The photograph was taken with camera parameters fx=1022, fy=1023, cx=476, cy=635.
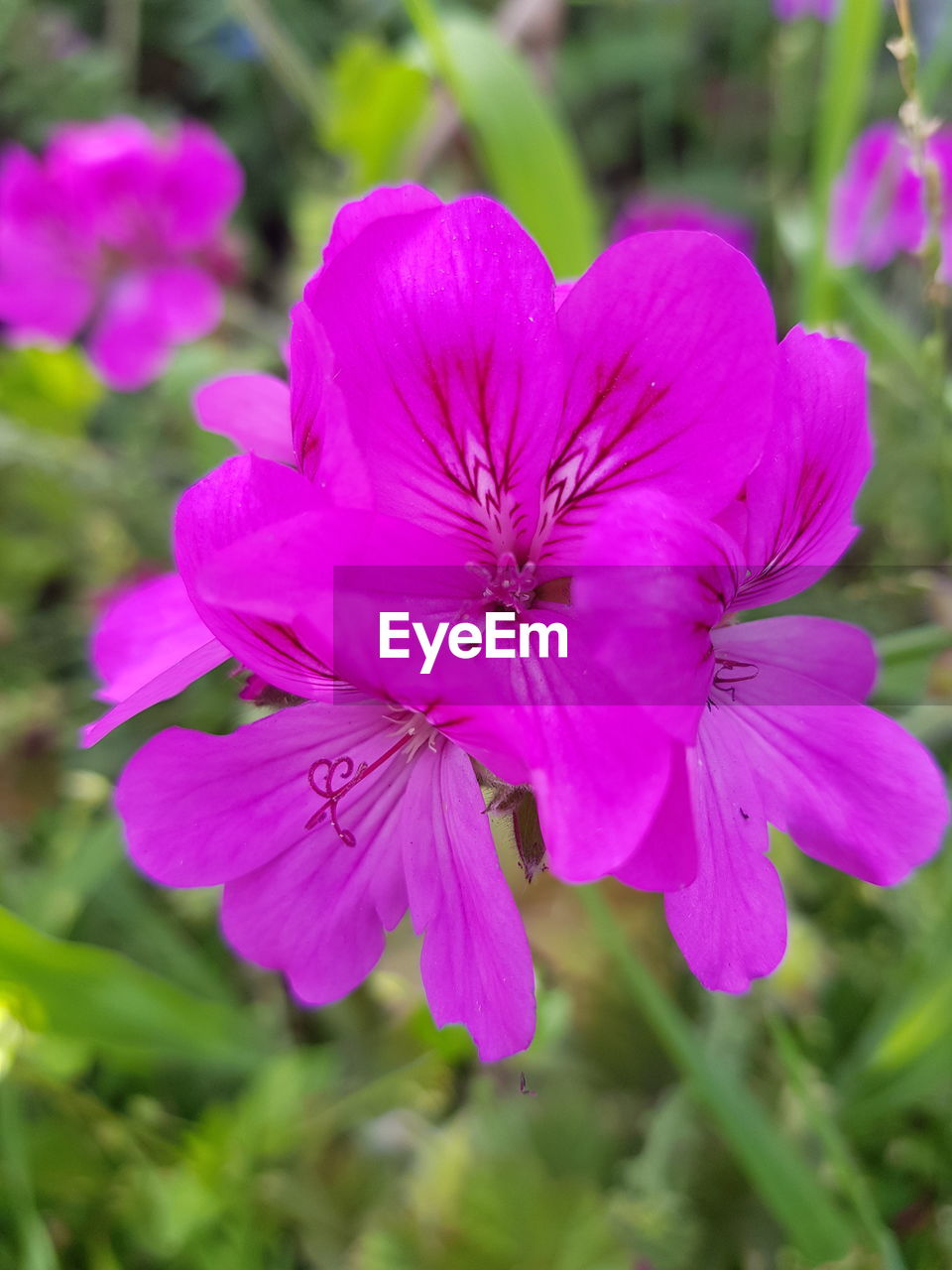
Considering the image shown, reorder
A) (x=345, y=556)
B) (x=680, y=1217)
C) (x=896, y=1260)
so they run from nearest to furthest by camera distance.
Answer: (x=345, y=556), (x=896, y=1260), (x=680, y=1217)

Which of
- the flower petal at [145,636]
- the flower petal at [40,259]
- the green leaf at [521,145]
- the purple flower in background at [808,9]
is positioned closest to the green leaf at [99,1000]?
the flower petal at [145,636]

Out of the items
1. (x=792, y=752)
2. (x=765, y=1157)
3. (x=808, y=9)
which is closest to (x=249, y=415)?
(x=792, y=752)

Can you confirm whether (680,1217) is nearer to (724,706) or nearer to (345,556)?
(724,706)

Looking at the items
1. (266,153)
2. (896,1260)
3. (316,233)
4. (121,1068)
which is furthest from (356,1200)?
(266,153)

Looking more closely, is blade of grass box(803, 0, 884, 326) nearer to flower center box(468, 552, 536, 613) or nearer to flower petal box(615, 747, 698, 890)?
flower center box(468, 552, 536, 613)

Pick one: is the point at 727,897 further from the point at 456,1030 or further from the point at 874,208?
the point at 874,208

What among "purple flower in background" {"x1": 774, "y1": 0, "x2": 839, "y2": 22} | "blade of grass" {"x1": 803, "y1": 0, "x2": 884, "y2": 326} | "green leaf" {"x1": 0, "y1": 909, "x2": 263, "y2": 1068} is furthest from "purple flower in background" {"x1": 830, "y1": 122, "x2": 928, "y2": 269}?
"green leaf" {"x1": 0, "y1": 909, "x2": 263, "y2": 1068}
